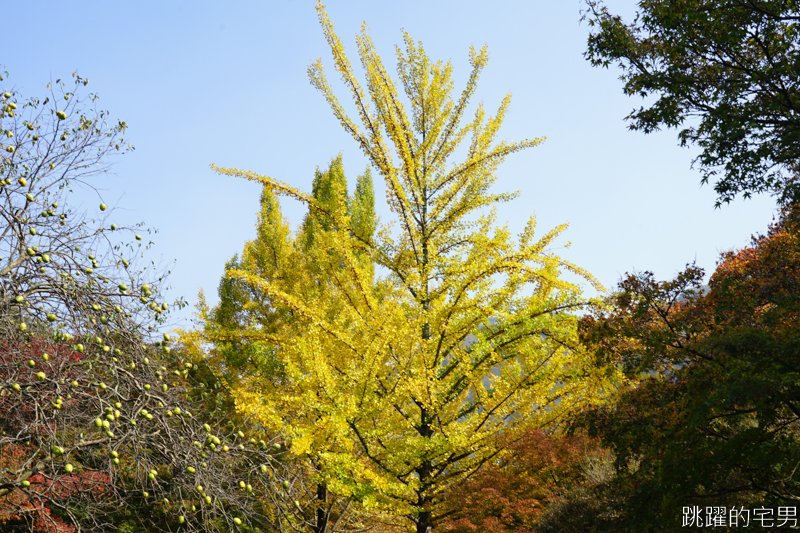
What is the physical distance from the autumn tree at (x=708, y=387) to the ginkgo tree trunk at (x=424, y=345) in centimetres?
63

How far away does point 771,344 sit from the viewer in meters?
4.99

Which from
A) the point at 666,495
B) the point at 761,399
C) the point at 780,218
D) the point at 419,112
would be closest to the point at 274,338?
the point at 419,112

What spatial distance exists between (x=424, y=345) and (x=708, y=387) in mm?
3306

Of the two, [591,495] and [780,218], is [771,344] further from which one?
[780,218]

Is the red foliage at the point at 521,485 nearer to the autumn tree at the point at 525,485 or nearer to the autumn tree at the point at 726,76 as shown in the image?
the autumn tree at the point at 525,485

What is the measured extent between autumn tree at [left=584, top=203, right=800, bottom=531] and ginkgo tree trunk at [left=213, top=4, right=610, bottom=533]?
63cm

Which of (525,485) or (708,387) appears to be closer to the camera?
(708,387)

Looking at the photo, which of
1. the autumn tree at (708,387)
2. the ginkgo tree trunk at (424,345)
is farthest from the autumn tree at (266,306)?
the autumn tree at (708,387)

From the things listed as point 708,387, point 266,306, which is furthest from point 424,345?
point 266,306

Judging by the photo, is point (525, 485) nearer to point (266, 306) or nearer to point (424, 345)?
point (424, 345)

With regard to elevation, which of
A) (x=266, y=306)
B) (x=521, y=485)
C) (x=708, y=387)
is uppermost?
(x=266, y=306)

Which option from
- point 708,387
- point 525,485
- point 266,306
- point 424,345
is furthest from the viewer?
point 266,306

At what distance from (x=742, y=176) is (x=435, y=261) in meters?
3.99

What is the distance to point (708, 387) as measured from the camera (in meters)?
5.55
